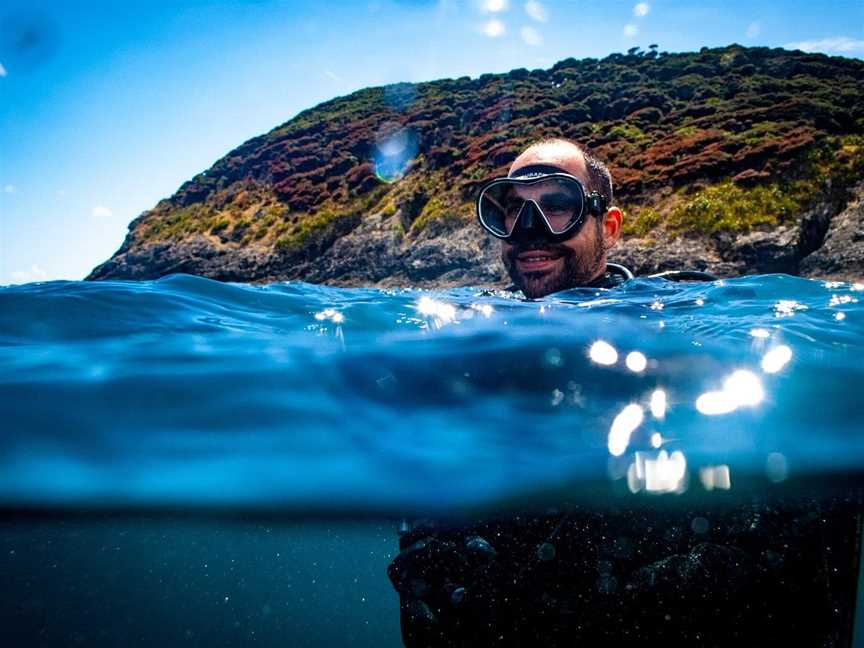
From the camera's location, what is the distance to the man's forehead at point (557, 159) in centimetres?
451

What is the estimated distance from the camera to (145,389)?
8.22 ft

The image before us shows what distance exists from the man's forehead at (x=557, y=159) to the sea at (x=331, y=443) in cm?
179

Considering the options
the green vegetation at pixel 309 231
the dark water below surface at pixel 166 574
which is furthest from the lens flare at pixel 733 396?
the green vegetation at pixel 309 231

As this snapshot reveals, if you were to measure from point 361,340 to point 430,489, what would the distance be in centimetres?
129

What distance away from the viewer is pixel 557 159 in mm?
4547

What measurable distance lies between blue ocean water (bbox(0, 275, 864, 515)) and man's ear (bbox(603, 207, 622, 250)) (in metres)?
1.85

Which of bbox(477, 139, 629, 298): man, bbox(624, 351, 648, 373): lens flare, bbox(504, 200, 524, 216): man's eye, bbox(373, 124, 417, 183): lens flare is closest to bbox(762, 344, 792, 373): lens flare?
bbox(624, 351, 648, 373): lens flare

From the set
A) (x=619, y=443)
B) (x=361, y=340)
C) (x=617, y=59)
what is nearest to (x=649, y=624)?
(x=619, y=443)

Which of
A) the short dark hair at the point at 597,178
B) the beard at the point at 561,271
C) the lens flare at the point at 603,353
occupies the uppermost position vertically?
the short dark hair at the point at 597,178

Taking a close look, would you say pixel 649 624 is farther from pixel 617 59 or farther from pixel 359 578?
pixel 617 59

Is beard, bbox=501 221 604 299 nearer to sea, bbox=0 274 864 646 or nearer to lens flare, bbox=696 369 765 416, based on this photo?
sea, bbox=0 274 864 646

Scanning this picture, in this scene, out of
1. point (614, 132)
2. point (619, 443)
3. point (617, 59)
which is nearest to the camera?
point (619, 443)

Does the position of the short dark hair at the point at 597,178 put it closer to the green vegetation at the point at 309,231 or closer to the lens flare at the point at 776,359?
the lens flare at the point at 776,359

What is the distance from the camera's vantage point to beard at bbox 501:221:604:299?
14.7ft
